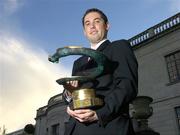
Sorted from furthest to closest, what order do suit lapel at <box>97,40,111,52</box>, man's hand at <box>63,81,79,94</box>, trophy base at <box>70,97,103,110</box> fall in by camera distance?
suit lapel at <box>97,40,111,52</box> → man's hand at <box>63,81,79,94</box> → trophy base at <box>70,97,103,110</box>

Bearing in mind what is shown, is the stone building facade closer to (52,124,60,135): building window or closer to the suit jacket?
(52,124,60,135): building window

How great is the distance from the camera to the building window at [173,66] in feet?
59.7

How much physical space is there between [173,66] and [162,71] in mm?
785

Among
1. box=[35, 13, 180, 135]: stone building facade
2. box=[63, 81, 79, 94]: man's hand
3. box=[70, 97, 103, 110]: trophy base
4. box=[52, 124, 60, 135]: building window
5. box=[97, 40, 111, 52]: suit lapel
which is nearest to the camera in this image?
box=[70, 97, 103, 110]: trophy base

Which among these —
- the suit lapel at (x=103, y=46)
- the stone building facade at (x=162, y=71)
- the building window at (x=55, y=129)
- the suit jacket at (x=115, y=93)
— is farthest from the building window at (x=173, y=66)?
the suit jacket at (x=115, y=93)

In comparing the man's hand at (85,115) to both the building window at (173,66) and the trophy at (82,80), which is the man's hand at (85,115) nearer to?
the trophy at (82,80)

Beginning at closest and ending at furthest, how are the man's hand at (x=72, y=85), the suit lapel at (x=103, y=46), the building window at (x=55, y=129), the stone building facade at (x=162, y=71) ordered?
the man's hand at (x=72, y=85)
the suit lapel at (x=103, y=46)
the stone building facade at (x=162, y=71)
the building window at (x=55, y=129)

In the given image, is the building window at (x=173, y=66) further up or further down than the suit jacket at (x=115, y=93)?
further up

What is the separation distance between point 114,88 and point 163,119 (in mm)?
16748

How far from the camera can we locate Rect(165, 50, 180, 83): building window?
18202 millimetres

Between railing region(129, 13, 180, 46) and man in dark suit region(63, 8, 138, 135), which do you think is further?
railing region(129, 13, 180, 46)

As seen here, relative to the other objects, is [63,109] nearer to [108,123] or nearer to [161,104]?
[161,104]

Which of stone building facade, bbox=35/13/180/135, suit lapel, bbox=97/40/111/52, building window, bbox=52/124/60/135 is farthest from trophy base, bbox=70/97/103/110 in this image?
building window, bbox=52/124/60/135

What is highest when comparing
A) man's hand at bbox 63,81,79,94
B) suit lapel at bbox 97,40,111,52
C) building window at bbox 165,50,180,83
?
building window at bbox 165,50,180,83
